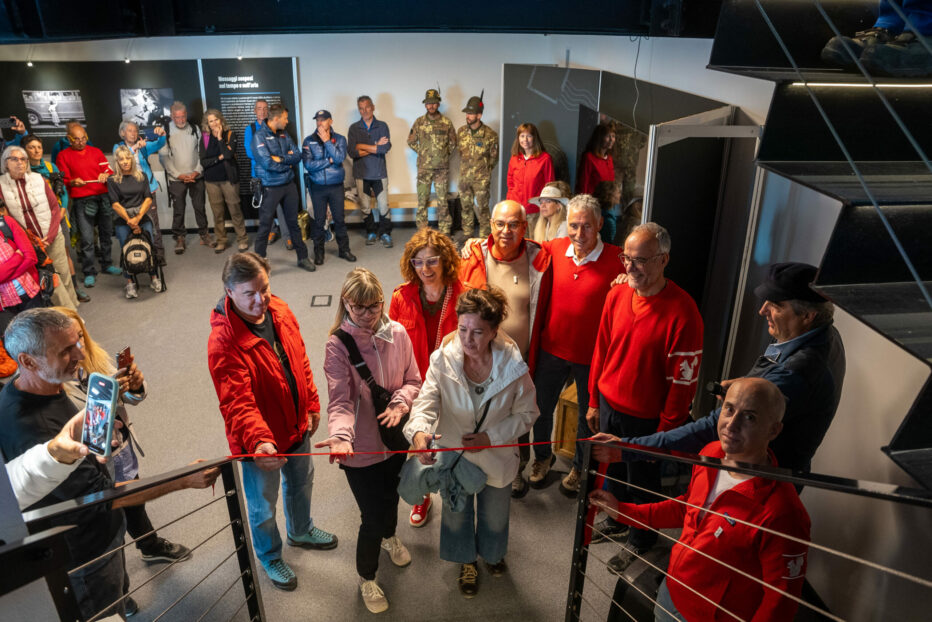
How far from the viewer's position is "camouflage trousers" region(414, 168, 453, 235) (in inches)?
338

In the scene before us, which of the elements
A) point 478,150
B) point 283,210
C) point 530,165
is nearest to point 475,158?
point 478,150

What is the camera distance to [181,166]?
8.23 metres

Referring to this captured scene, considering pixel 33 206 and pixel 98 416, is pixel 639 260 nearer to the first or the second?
pixel 98 416

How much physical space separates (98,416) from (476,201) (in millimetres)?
6818

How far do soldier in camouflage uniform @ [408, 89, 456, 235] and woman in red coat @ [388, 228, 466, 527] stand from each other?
5.11 m

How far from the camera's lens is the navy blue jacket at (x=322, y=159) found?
24.9 feet

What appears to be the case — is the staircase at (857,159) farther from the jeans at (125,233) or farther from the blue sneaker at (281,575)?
the jeans at (125,233)

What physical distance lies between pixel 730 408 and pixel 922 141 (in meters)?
0.97

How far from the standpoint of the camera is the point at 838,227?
169cm

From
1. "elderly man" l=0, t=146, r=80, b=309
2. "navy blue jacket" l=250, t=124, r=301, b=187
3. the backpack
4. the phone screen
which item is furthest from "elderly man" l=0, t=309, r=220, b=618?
"navy blue jacket" l=250, t=124, r=301, b=187

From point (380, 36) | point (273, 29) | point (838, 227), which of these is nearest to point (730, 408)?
point (838, 227)

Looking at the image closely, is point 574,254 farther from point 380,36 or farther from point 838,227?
point 380,36

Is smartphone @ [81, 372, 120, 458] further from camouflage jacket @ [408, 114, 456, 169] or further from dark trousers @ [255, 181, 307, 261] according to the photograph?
camouflage jacket @ [408, 114, 456, 169]

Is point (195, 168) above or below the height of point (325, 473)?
above
